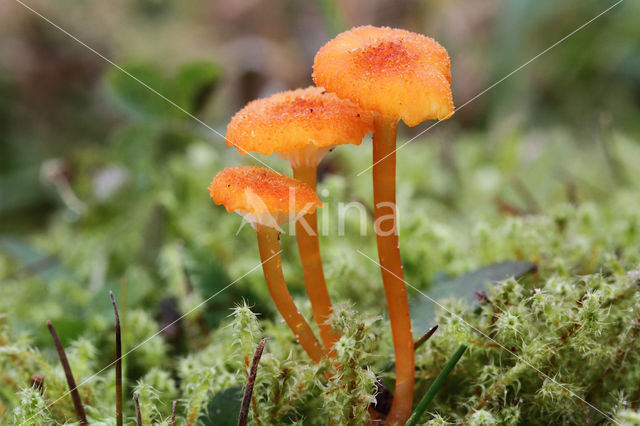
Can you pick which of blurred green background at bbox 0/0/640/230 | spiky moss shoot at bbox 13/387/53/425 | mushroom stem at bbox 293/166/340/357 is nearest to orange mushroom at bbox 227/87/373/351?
mushroom stem at bbox 293/166/340/357

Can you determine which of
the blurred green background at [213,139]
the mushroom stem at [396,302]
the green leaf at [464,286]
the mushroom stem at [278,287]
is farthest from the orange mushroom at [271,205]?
the blurred green background at [213,139]

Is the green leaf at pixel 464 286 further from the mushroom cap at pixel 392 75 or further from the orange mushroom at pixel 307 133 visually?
the mushroom cap at pixel 392 75

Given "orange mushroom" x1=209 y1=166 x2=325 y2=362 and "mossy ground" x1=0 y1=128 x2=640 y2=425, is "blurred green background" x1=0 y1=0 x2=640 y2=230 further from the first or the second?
"orange mushroom" x1=209 y1=166 x2=325 y2=362

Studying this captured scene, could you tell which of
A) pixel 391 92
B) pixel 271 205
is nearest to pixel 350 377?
pixel 271 205

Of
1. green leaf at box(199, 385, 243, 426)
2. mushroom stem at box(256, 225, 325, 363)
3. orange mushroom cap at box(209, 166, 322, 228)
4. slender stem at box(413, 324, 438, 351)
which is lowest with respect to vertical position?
green leaf at box(199, 385, 243, 426)

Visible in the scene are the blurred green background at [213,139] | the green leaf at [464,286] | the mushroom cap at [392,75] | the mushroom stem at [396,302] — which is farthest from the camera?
the blurred green background at [213,139]

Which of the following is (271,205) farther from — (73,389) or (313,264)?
(73,389)
